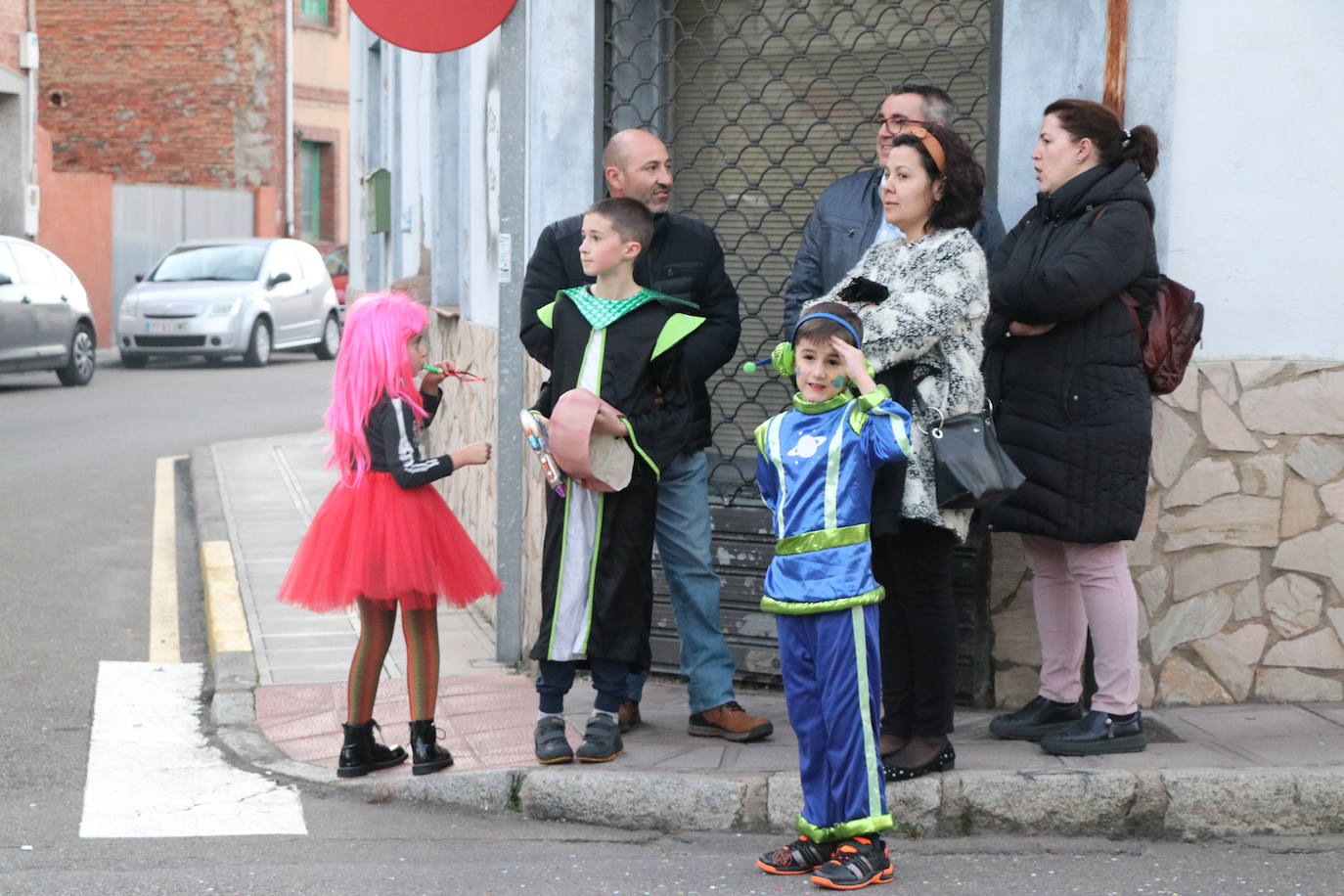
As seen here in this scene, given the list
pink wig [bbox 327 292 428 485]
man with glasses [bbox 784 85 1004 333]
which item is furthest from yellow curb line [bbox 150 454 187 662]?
man with glasses [bbox 784 85 1004 333]

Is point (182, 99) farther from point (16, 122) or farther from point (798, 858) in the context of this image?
point (798, 858)

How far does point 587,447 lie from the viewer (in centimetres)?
500

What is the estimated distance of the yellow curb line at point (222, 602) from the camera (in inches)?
281

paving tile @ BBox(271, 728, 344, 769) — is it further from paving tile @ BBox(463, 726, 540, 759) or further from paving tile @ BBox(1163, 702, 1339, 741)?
paving tile @ BBox(1163, 702, 1339, 741)

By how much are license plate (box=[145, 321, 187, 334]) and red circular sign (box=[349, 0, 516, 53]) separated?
625 inches

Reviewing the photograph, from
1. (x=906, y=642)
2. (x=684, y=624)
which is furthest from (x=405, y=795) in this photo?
(x=906, y=642)

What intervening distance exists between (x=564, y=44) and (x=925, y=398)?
2.38 metres

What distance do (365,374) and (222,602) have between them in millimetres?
3143

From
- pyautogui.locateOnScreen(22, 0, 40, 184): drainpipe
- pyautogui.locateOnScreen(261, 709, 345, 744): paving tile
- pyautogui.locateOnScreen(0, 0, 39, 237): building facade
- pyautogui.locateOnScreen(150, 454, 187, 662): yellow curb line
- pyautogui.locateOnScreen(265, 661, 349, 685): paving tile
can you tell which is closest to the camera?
pyautogui.locateOnScreen(261, 709, 345, 744): paving tile

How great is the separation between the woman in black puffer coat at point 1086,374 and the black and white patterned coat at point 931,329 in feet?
0.91

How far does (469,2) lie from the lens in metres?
6.00

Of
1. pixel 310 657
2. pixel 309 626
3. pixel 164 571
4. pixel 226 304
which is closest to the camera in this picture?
pixel 310 657

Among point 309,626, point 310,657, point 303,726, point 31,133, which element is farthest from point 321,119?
point 303,726

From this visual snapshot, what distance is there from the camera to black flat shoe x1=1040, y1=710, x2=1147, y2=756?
5.11 metres
